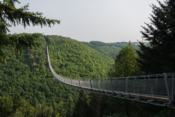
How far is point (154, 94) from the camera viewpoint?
1445 centimetres

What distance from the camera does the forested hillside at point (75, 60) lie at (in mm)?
122500


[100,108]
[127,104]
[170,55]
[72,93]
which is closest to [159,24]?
[170,55]

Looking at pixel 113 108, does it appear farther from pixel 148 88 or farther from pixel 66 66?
pixel 66 66

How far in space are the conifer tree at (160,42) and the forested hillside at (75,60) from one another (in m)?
82.7

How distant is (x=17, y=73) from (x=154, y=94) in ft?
368

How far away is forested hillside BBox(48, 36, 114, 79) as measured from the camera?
12250cm

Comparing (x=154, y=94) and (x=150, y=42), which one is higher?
(x=150, y=42)

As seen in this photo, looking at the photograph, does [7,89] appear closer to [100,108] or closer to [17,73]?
[17,73]

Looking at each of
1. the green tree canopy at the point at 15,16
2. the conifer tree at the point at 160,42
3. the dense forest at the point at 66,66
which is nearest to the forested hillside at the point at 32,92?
the dense forest at the point at 66,66

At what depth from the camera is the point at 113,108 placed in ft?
148

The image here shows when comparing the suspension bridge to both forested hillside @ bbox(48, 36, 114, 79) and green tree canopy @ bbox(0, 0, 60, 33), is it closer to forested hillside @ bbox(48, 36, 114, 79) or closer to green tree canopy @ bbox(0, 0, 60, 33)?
green tree canopy @ bbox(0, 0, 60, 33)

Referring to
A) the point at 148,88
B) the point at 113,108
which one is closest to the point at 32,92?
the point at 113,108

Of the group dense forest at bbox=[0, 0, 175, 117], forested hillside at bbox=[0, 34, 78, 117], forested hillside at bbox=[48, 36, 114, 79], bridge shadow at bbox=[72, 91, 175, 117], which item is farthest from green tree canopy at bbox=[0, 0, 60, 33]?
forested hillside at bbox=[48, 36, 114, 79]

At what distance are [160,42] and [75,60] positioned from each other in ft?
354
